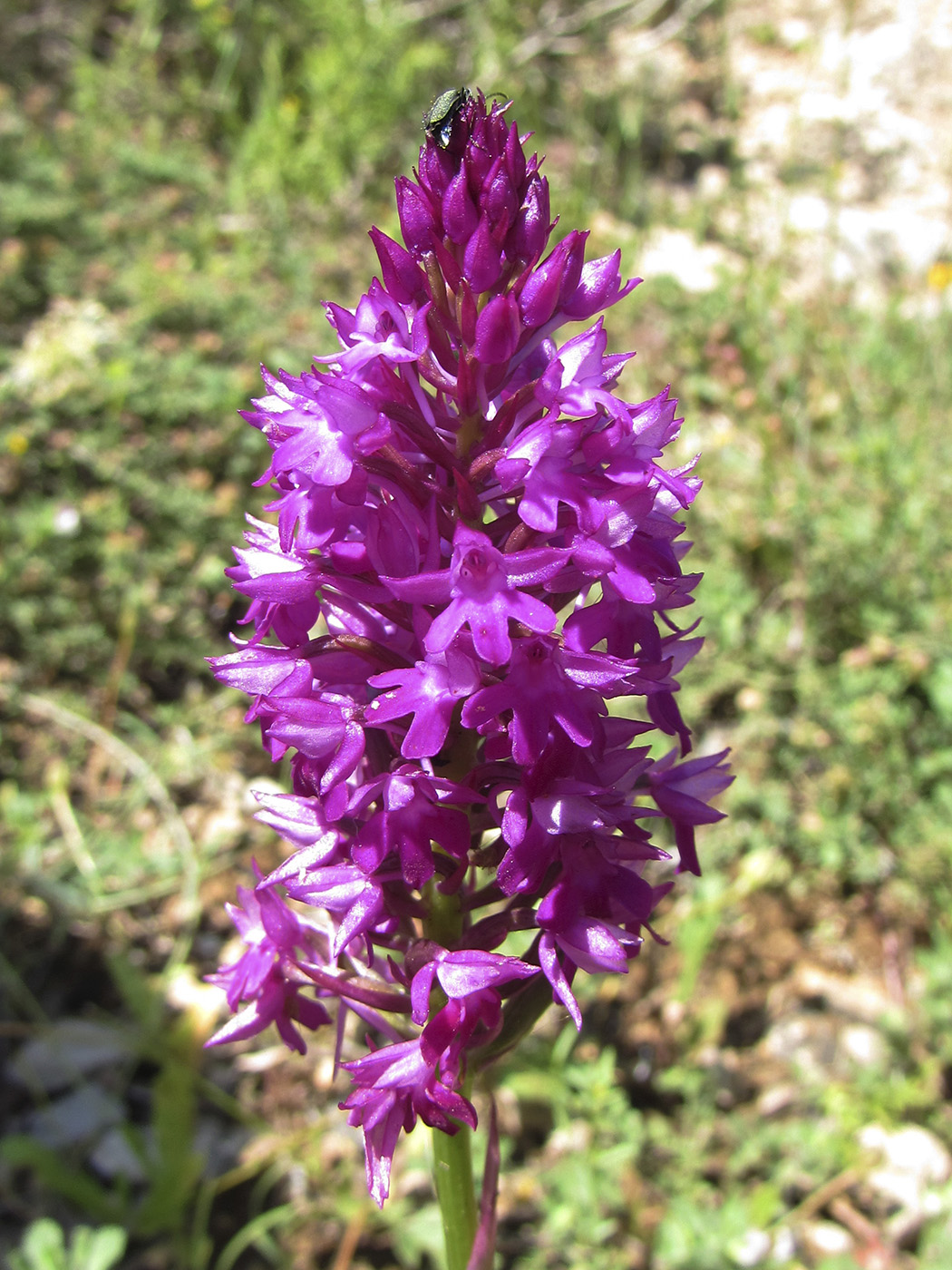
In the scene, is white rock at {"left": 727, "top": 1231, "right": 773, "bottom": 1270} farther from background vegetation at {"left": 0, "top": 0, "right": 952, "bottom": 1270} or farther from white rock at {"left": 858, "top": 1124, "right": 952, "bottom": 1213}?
white rock at {"left": 858, "top": 1124, "right": 952, "bottom": 1213}

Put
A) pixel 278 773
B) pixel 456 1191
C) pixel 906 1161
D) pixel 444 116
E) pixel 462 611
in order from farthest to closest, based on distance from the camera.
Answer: pixel 278 773 < pixel 906 1161 < pixel 456 1191 < pixel 444 116 < pixel 462 611

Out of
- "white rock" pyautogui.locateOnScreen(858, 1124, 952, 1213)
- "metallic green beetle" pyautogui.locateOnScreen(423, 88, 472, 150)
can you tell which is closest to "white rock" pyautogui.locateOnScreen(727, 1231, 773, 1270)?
"white rock" pyautogui.locateOnScreen(858, 1124, 952, 1213)

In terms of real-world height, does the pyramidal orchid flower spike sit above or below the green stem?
above

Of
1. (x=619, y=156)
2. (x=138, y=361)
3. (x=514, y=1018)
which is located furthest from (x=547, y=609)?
(x=619, y=156)

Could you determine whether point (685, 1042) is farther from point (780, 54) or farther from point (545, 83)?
point (780, 54)

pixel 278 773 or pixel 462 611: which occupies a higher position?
pixel 462 611

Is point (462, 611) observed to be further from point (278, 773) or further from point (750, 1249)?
point (278, 773)

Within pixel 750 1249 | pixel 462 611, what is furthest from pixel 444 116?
pixel 750 1249

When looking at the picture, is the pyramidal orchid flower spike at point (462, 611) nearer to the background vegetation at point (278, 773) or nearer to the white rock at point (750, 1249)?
the background vegetation at point (278, 773)
